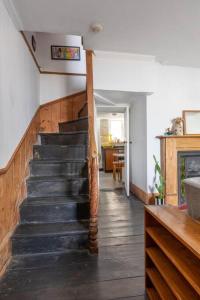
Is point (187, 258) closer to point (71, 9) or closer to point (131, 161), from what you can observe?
point (71, 9)

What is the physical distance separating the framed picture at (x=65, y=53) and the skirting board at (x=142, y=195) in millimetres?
2865

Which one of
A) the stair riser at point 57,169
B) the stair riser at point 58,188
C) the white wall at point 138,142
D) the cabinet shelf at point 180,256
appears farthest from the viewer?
the white wall at point 138,142

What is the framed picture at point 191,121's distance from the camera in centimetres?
377

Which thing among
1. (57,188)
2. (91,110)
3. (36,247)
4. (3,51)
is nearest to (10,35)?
(3,51)

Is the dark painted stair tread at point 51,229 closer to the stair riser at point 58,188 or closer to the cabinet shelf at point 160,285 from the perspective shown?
the stair riser at point 58,188

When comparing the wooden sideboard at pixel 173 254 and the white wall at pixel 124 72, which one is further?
the white wall at pixel 124 72

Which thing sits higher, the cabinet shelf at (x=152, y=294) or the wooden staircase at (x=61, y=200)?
the wooden staircase at (x=61, y=200)

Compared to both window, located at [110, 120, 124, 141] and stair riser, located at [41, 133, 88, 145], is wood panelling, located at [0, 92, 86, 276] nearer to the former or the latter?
stair riser, located at [41, 133, 88, 145]

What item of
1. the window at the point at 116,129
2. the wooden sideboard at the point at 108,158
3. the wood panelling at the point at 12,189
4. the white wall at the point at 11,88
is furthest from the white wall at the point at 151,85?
the window at the point at 116,129

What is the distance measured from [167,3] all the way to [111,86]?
1413mm

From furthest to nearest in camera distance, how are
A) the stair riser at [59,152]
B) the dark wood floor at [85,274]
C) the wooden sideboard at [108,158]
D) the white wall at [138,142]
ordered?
the wooden sideboard at [108,158] → the white wall at [138,142] → the stair riser at [59,152] → the dark wood floor at [85,274]

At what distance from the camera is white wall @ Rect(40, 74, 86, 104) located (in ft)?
13.1

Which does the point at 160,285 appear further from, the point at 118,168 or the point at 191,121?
the point at 118,168

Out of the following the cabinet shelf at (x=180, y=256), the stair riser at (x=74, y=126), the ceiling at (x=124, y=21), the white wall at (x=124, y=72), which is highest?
the ceiling at (x=124, y=21)
